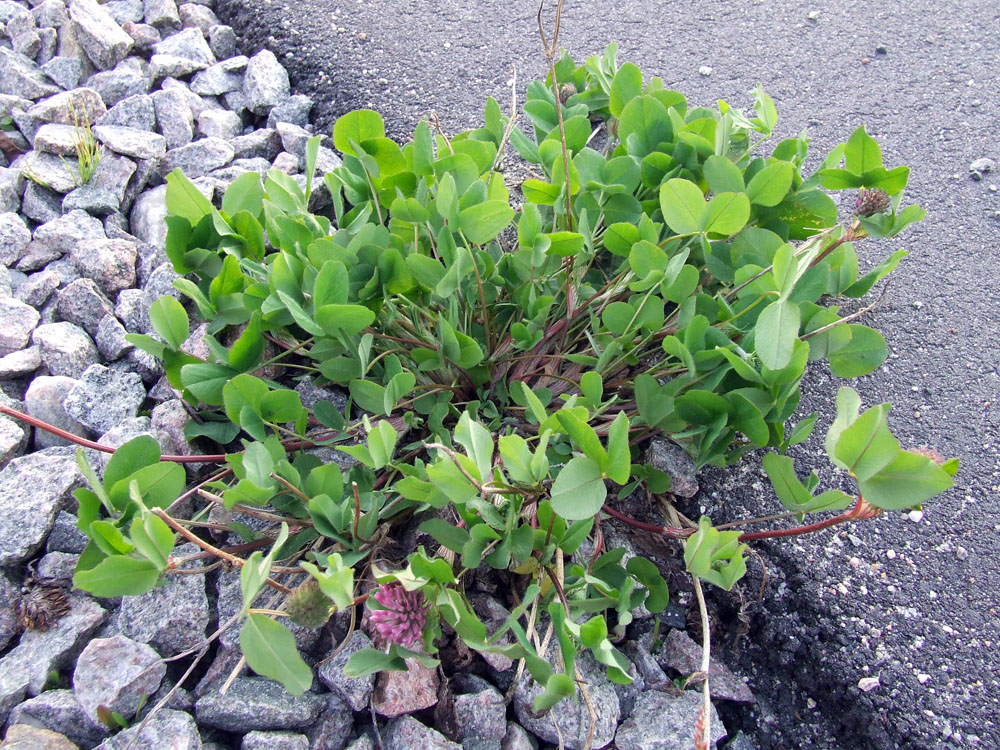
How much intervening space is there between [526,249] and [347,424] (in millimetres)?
379

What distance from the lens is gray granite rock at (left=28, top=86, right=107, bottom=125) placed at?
1.88m

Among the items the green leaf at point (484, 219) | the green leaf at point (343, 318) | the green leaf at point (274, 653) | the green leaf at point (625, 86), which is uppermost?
the green leaf at point (625, 86)

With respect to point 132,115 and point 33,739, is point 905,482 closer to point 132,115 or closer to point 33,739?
point 33,739

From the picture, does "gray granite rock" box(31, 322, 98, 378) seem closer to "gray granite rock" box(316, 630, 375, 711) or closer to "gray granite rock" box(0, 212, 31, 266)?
"gray granite rock" box(0, 212, 31, 266)

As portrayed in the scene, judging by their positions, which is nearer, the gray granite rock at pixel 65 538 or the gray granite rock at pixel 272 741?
the gray granite rock at pixel 272 741

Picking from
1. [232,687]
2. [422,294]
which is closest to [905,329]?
[422,294]

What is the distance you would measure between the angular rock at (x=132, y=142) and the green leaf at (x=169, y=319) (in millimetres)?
872

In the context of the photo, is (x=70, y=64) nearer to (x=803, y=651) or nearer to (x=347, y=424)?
(x=347, y=424)

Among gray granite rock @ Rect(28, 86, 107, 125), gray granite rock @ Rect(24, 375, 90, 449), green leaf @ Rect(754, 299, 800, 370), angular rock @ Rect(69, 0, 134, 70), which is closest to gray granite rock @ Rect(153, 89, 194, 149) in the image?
gray granite rock @ Rect(28, 86, 107, 125)

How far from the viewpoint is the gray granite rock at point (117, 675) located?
100 centimetres

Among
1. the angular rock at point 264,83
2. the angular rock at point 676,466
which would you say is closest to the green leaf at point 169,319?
the angular rock at point 676,466

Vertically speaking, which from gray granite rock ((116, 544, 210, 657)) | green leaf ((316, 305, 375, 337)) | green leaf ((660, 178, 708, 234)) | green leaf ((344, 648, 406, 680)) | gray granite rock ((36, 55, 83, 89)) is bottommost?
gray granite rock ((116, 544, 210, 657))

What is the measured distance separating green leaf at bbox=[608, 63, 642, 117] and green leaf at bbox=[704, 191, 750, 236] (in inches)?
17.0

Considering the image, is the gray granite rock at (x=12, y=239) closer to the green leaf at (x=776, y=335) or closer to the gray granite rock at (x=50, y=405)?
the gray granite rock at (x=50, y=405)
